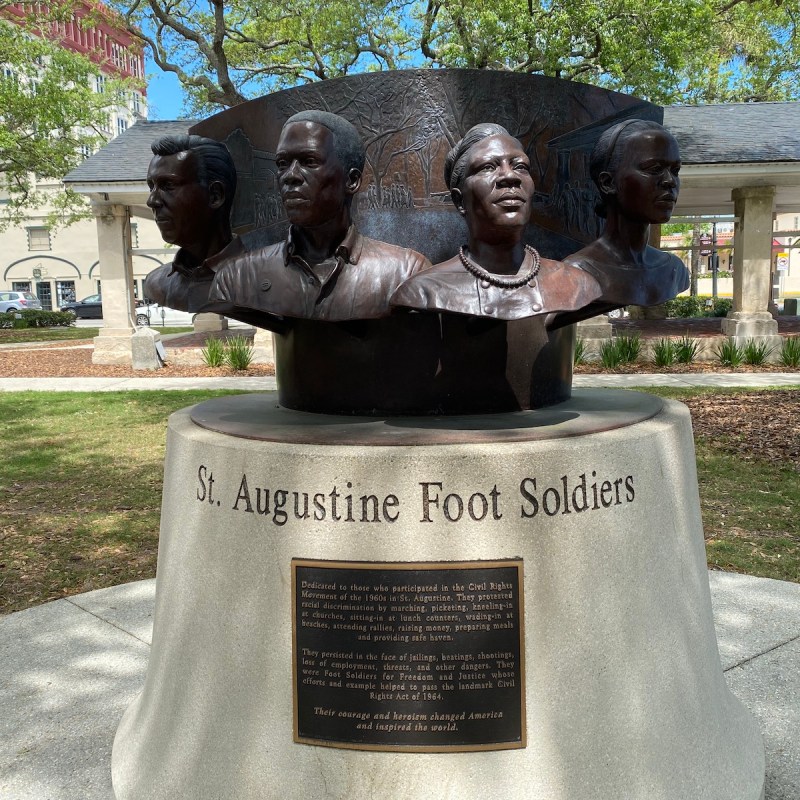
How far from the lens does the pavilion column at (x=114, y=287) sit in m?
16.7

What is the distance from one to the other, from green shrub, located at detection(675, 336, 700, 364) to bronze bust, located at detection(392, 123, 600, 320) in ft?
41.6

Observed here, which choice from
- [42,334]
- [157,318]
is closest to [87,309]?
[157,318]

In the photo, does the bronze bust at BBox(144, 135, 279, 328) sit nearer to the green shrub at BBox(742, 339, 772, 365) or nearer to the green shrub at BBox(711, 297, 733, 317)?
the green shrub at BBox(742, 339, 772, 365)

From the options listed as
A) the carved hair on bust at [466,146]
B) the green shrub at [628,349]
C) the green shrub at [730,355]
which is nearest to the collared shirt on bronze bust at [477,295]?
the carved hair on bust at [466,146]

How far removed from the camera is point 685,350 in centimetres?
1465

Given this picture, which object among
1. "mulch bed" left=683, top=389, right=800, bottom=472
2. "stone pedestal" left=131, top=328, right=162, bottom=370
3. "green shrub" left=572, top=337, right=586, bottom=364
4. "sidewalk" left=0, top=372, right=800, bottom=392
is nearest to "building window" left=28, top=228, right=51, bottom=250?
"stone pedestal" left=131, top=328, right=162, bottom=370

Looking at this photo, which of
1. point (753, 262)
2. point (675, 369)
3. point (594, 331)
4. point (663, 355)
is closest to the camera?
point (675, 369)

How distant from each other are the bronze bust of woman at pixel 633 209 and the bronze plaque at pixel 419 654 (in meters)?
1.11

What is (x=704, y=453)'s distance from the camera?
27.8ft

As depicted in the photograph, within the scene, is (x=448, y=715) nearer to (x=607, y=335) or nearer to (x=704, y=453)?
(x=704, y=453)

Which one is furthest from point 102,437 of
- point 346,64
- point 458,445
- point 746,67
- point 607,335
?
point 746,67

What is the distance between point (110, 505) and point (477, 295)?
5493 millimetres

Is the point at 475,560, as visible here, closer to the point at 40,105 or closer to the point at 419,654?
the point at 419,654

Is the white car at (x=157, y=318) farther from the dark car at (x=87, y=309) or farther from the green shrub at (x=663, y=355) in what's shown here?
the green shrub at (x=663, y=355)
